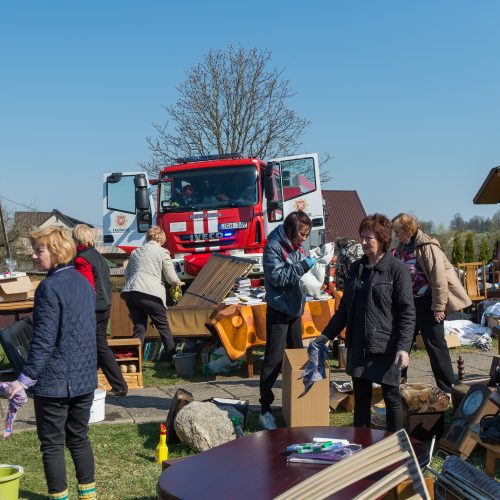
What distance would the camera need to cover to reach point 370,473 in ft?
8.71

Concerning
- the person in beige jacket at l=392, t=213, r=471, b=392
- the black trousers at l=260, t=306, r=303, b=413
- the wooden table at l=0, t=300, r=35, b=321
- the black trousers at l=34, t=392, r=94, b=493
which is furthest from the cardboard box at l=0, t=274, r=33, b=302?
the black trousers at l=34, t=392, r=94, b=493

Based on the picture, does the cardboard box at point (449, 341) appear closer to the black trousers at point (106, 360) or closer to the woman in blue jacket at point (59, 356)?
the black trousers at point (106, 360)

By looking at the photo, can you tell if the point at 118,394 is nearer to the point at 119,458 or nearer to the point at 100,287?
the point at 100,287

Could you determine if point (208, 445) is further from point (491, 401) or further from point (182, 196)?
point (182, 196)

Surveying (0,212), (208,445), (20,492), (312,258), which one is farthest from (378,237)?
(0,212)

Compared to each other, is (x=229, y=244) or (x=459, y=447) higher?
(x=229, y=244)

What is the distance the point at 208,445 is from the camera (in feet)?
18.2

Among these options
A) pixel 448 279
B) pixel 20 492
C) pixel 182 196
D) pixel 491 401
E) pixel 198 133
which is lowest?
pixel 20 492

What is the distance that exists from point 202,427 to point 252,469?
7.27 ft

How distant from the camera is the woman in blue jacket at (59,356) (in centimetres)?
413

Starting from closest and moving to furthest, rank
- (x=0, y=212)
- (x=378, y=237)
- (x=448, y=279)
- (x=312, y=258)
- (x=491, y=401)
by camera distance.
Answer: (x=378, y=237) < (x=491, y=401) < (x=312, y=258) < (x=448, y=279) < (x=0, y=212)

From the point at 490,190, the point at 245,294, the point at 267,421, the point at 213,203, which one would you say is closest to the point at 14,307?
the point at 245,294

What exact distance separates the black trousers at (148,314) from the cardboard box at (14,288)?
1563 mm

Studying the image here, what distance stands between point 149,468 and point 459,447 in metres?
2.22
